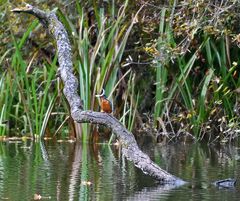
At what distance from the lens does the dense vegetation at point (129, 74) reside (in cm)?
1003

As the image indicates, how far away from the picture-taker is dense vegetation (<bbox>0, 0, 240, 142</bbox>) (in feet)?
32.9

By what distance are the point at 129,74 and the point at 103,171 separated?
167 inches

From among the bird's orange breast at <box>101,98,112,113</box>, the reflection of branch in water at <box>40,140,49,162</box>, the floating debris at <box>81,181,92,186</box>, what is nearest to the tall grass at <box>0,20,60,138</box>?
the reflection of branch in water at <box>40,140,49,162</box>

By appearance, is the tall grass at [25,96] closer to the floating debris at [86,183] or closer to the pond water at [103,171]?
the pond water at [103,171]

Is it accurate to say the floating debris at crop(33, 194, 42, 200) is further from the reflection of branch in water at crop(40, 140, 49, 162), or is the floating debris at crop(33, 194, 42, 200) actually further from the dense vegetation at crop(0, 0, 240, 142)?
the dense vegetation at crop(0, 0, 240, 142)

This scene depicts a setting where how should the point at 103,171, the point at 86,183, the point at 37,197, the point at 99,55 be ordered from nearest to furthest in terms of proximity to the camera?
the point at 37,197 → the point at 86,183 → the point at 103,171 → the point at 99,55

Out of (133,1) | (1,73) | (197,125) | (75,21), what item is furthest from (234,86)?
(1,73)

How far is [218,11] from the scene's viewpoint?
8703mm

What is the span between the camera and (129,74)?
37.5ft

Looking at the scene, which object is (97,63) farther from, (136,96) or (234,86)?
(234,86)

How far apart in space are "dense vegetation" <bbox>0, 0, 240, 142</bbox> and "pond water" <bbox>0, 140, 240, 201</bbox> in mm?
460

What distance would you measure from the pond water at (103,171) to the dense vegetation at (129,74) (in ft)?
1.51

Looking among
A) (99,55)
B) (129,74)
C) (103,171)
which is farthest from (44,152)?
(129,74)

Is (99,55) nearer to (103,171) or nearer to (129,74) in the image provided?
(129,74)
